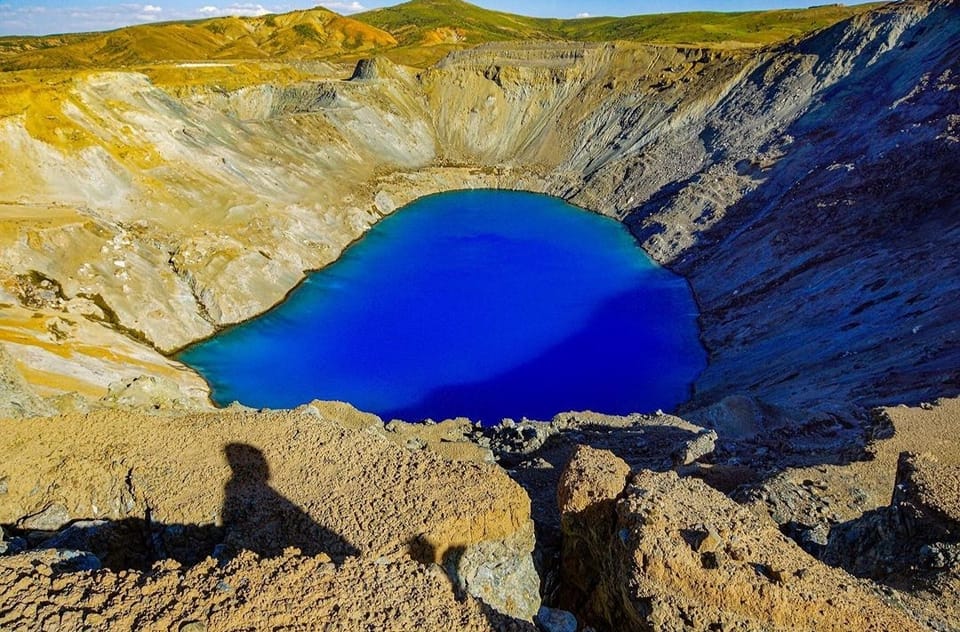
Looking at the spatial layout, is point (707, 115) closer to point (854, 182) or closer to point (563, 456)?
point (854, 182)

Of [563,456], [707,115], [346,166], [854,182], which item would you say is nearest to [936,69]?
[854,182]

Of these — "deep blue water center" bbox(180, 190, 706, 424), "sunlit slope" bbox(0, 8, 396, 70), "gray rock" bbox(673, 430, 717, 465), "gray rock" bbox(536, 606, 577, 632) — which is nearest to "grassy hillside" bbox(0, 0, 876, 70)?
"sunlit slope" bbox(0, 8, 396, 70)

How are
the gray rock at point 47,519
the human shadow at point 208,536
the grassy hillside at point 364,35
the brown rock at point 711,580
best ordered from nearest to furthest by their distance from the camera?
the brown rock at point 711,580
the human shadow at point 208,536
the gray rock at point 47,519
the grassy hillside at point 364,35

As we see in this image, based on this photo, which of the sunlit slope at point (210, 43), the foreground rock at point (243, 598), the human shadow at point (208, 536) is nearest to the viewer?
the foreground rock at point (243, 598)

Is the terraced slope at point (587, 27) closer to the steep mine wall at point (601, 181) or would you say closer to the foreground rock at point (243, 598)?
the steep mine wall at point (601, 181)

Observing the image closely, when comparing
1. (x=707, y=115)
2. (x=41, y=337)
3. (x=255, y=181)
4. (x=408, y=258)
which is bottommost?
(x=41, y=337)

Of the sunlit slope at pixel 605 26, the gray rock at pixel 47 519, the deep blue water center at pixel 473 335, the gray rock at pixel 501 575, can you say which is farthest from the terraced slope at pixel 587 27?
the gray rock at pixel 47 519

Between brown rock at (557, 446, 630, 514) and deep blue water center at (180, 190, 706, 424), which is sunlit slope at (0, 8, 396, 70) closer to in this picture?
deep blue water center at (180, 190, 706, 424)
